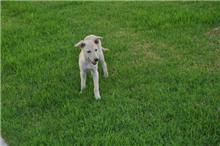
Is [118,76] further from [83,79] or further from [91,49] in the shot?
[91,49]

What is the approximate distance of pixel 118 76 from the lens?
27.2 feet

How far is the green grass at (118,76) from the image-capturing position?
668cm

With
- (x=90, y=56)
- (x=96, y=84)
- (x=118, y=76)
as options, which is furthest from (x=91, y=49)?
Answer: (x=118, y=76)

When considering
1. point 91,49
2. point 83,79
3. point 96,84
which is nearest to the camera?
point 91,49

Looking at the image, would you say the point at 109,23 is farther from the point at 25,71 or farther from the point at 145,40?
the point at 25,71

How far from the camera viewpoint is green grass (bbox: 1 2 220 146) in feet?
21.9

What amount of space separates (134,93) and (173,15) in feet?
11.4

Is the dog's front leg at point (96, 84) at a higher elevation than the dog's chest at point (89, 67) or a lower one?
lower

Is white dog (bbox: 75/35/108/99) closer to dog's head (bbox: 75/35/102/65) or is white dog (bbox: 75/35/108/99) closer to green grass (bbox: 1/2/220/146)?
dog's head (bbox: 75/35/102/65)

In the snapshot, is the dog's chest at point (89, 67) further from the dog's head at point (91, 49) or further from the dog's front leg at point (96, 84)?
the dog's head at point (91, 49)

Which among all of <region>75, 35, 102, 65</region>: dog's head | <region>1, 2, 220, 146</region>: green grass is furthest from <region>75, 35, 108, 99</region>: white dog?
<region>1, 2, 220, 146</region>: green grass

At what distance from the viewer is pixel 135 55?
9.08 m

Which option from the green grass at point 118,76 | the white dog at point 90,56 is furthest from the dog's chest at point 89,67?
the green grass at point 118,76

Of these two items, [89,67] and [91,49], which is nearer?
[91,49]
